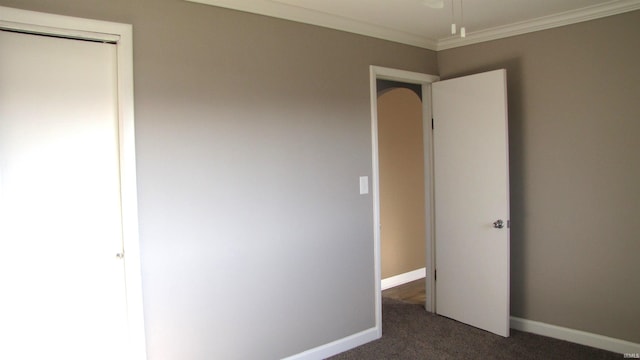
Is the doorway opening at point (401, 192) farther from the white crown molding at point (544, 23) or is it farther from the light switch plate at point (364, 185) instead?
the light switch plate at point (364, 185)

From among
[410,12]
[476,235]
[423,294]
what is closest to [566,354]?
[476,235]

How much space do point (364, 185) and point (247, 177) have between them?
977 millimetres

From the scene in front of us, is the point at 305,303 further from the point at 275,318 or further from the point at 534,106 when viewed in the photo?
the point at 534,106

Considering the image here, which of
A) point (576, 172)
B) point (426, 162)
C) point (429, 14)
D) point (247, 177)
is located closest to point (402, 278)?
point (426, 162)

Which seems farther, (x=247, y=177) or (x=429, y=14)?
(x=429, y=14)

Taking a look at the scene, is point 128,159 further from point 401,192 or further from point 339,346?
point 401,192

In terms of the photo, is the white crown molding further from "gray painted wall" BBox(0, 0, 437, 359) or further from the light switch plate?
the light switch plate

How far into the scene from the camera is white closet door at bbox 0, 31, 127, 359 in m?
1.97

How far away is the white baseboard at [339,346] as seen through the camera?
2.92 meters

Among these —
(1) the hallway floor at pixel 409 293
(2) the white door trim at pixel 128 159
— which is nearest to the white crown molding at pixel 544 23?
(1) the hallway floor at pixel 409 293

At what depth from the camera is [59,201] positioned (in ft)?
6.77

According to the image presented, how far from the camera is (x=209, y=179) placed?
97.0 inches

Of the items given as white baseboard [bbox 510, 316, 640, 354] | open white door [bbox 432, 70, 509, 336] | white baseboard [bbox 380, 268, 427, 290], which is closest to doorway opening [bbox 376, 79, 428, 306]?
white baseboard [bbox 380, 268, 427, 290]

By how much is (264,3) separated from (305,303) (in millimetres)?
1957
